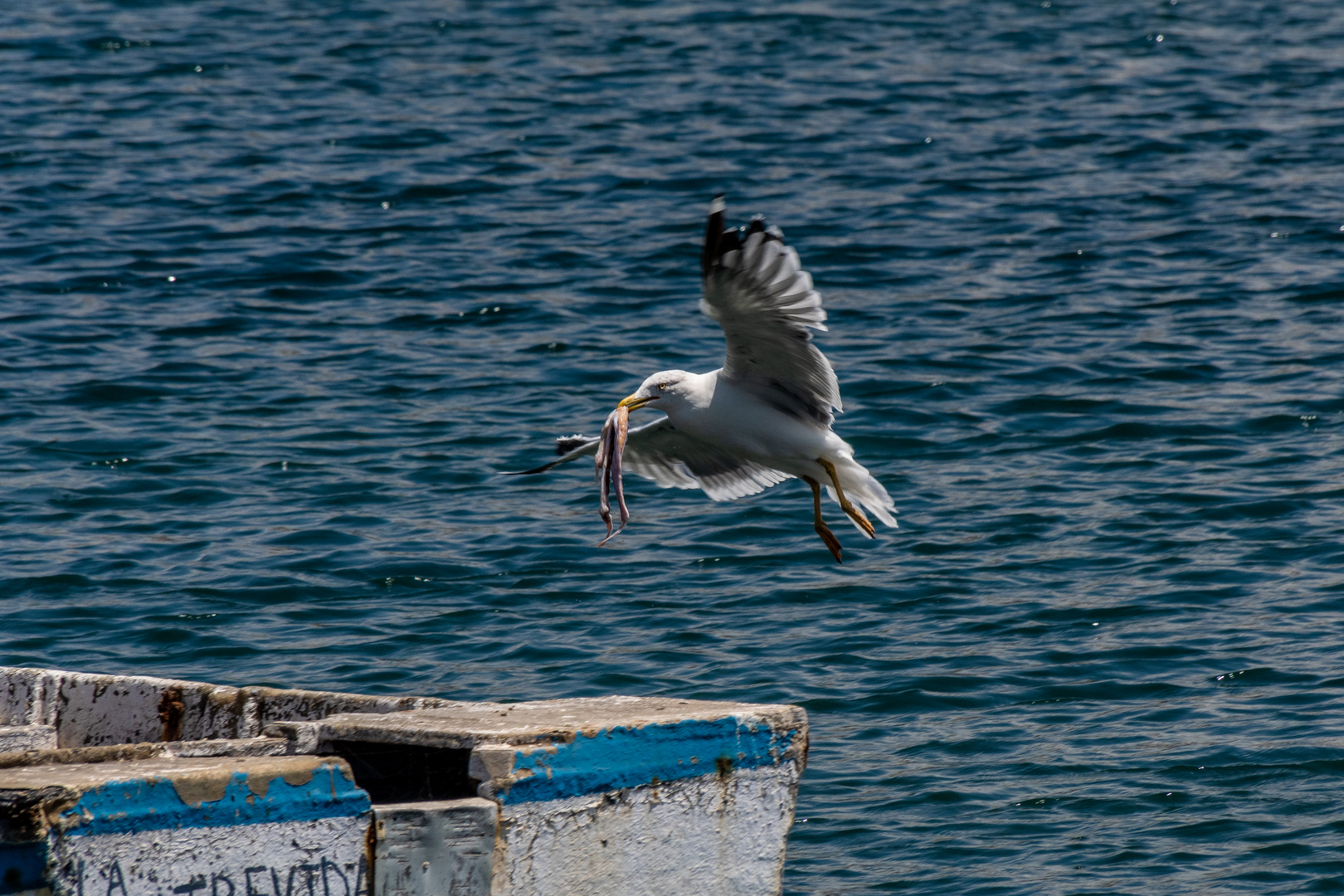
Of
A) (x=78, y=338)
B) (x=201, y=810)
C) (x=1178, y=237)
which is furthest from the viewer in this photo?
(x=1178, y=237)

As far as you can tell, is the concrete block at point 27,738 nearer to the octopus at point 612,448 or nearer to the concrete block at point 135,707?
the concrete block at point 135,707

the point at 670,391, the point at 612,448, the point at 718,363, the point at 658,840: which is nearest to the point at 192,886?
the point at 658,840

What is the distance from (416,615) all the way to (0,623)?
2111mm

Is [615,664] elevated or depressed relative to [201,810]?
depressed

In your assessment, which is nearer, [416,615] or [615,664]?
[615,664]

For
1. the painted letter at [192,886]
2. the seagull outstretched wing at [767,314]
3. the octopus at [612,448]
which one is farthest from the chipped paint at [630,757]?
the seagull outstretched wing at [767,314]

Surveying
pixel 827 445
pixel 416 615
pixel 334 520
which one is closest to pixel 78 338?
pixel 334 520

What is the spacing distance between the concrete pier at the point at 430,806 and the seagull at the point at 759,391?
2164 millimetres

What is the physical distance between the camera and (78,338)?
13.7 metres

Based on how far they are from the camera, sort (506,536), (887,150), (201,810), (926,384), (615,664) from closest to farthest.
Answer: (201,810)
(615,664)
(506,536)
(926,384)
(887,150)

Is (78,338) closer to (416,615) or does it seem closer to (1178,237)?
(416,615)

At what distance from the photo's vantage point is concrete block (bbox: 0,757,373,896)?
14.0ft

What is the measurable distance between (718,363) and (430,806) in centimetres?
805

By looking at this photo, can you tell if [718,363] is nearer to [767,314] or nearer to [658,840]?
[767,314]
